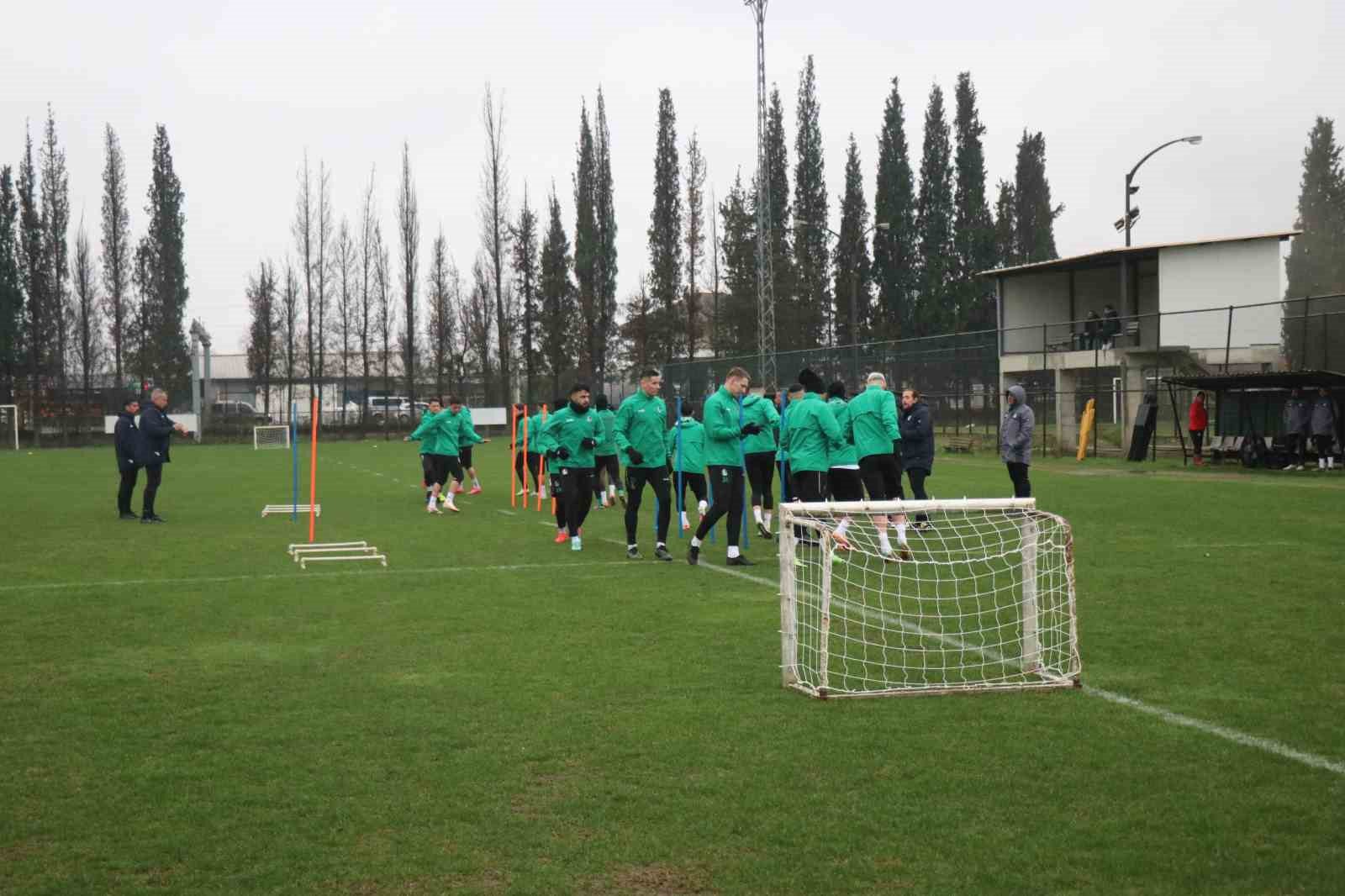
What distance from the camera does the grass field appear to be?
4414mm

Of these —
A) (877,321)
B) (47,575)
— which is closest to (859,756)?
(47,575)

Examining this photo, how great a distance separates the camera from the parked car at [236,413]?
62.6m

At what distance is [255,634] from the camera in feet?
29.2

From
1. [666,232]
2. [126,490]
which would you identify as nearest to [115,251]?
[666,232]

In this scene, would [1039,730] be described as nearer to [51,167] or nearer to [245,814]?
[245,814]

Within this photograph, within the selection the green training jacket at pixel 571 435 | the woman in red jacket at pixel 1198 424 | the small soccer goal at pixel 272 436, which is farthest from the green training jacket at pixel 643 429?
the small soccer goal at pixel 272 436

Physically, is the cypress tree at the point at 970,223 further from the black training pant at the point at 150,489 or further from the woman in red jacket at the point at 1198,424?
the black training pant at the point at 150,489

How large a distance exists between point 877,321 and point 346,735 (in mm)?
63929

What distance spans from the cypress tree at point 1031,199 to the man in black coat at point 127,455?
6309 cm

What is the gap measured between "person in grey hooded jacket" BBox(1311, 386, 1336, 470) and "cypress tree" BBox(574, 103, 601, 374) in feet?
147

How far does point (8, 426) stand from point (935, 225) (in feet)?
152

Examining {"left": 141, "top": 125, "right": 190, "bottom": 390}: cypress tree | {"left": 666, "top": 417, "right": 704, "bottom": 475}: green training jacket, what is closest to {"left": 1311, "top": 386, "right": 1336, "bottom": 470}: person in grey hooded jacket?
{"left": 666, "top": 417, "right": 704, "bottom": 475}: green training jacket

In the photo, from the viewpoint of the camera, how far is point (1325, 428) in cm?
2530

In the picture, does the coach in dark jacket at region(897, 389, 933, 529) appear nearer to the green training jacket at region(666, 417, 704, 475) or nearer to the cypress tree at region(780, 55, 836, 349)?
the green training jacket at region(666, 417, 704, 475)
